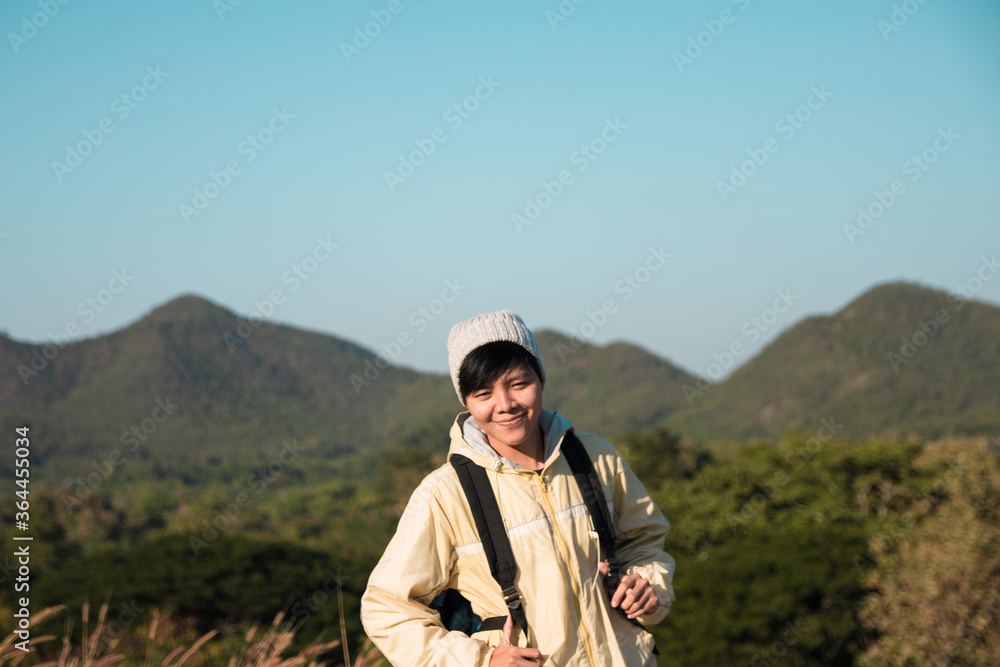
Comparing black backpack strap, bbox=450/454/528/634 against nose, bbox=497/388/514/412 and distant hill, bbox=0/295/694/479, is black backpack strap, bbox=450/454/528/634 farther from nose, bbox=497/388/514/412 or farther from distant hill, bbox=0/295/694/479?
distant hill, bbox=0/295/694/479

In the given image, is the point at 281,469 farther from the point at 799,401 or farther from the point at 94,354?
the point at 799,401

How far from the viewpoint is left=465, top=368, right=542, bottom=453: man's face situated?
1886 mm

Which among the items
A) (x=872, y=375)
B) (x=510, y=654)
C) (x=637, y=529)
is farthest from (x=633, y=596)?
(x=872, y=375)

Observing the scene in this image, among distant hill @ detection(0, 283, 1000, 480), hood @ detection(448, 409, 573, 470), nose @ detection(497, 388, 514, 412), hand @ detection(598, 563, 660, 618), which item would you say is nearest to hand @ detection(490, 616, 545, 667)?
hand @ detection(598, 563, 660, 618)

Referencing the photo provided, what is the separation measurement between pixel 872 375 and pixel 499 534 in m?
95.0

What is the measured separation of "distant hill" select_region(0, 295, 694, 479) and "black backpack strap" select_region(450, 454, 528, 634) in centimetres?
7979

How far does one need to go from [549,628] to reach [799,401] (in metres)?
96.0

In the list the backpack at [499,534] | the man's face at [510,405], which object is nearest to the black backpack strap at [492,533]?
the backpack at [499,534]

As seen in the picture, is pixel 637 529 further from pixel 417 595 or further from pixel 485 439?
pixel 417 595

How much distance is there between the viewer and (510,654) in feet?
5.55

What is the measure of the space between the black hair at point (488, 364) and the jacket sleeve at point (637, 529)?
1.26 feet

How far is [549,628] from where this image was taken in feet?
5.82

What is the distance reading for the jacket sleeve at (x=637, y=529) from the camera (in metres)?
2.00

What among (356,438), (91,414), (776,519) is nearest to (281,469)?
(91,414)
